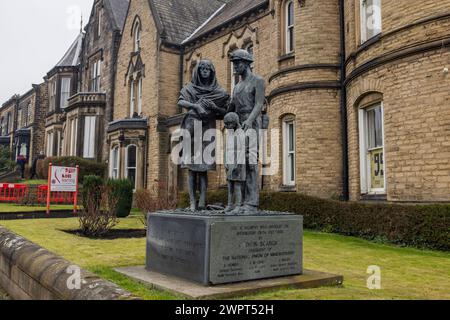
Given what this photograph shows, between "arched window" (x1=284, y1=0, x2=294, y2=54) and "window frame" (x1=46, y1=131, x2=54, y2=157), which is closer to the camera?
"arched window" (x1=284, y1=0, x2=294, y2=54)

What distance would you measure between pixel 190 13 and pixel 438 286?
25.2m

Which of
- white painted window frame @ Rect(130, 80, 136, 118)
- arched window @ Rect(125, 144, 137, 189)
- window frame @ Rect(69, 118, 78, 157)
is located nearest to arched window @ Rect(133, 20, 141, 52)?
white painted window frame @ Rect(130, 80, 136, 118)

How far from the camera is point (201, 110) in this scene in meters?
6.20

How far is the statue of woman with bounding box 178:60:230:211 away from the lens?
631cm

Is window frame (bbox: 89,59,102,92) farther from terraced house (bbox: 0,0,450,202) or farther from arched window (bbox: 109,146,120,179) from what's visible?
arched window (bbox: 109,146,120,179)

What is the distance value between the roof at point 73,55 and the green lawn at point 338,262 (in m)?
32.4

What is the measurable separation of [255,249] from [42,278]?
2.62 m

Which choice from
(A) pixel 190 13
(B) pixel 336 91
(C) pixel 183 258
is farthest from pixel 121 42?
(C) pixel 183 258

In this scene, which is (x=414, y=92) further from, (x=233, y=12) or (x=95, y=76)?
(x=95, y=76)

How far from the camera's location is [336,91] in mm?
14703

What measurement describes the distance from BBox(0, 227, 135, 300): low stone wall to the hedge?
8.08m

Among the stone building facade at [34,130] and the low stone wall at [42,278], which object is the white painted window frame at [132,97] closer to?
the low stone wall at [42,278]

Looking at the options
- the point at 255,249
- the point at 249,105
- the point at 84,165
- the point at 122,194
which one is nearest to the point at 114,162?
the point at 84,165

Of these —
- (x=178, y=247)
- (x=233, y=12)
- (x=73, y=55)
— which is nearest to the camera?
(x=178, y=247)
